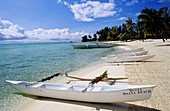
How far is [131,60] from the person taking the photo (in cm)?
1636

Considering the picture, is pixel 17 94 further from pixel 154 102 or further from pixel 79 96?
pixel 154 102

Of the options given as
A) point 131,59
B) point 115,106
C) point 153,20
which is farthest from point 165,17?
point 115,106

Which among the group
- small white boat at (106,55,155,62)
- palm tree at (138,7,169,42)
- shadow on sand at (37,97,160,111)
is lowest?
shadow on sand at (37,97,160,111)

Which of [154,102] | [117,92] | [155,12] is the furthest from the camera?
[155,12]

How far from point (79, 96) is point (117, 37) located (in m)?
113

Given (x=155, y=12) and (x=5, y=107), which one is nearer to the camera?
(x=5, y=107)

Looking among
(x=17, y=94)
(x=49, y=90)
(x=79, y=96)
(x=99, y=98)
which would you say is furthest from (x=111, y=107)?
(x=17, y=94)

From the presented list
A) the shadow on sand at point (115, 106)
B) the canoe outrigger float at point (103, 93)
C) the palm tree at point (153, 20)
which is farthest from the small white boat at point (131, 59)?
the palm tree at point (153, 20)

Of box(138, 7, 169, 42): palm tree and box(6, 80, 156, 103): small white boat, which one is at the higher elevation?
box(138, 7, 169, 42): palm tree

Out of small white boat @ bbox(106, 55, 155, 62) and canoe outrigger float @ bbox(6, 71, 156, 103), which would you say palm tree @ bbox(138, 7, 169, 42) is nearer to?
small white boat @ bbox(106, 55, 155, 62)

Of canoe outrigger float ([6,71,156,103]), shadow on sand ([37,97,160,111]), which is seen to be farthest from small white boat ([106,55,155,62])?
canoe outrigger float ([6,71,156,103])

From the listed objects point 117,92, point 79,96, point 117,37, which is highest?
point 117,37

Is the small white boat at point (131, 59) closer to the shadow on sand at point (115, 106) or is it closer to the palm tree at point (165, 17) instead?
the shadow on sand at point (115, 106)

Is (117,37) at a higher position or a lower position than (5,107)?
higher
